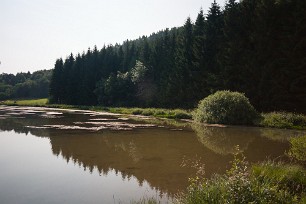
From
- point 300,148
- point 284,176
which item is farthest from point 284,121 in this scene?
point 284,176

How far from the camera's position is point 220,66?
1907 inches

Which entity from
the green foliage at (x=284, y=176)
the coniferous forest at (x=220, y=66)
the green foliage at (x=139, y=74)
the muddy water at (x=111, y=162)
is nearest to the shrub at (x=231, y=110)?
the muddy water at (x=111, y=162)

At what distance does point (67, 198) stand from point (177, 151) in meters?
9.02

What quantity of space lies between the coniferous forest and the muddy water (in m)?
17.4

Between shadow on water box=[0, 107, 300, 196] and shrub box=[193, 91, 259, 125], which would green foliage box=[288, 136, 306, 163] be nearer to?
shadow on water box=[0, 107, 300, 196]

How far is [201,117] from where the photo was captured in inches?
1367

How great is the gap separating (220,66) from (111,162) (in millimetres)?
36945

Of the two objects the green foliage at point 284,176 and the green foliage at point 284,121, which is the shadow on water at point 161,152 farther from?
the green foliage at point 284,121

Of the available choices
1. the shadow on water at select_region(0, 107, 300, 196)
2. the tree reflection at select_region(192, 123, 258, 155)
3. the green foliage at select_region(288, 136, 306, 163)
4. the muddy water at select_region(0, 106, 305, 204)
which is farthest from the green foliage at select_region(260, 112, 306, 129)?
the green foliage at select_region(288, 136, 306, 163)

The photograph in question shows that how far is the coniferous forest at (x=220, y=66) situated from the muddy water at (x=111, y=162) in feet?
57.2

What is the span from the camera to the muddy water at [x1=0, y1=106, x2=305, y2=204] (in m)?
10.1

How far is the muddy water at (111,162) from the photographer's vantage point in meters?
10.1

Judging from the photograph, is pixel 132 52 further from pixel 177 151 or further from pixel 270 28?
pixel 177 151

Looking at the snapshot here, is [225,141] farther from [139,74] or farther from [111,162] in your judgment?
[139,74]
